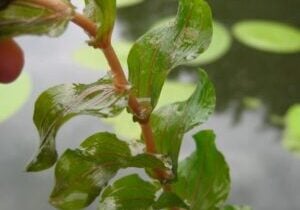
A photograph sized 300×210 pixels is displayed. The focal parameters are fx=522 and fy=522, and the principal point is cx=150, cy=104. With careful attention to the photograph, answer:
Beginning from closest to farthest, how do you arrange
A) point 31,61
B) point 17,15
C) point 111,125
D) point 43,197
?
1. point 17,15
2. point 43,197
3. point 111,125
4. point 31,61

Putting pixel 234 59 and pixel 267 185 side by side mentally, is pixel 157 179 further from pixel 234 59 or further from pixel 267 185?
pixel 234 59

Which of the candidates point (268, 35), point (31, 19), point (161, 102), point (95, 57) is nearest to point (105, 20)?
point (31, 19)

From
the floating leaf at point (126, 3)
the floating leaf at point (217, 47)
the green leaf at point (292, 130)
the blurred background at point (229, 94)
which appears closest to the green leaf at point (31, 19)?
the blurred background at point (229, 94)

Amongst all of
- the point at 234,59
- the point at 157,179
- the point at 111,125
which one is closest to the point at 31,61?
the point at 111,125

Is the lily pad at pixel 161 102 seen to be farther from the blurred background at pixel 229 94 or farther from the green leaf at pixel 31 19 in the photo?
the green leaf at pixel 31 19

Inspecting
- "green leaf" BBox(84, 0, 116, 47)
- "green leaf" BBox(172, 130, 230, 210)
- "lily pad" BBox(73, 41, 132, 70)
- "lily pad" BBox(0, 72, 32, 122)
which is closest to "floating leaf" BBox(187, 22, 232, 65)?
"lily pad" BBox(73, 41, 132, 70)

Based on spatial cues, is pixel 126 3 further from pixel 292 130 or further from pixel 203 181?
pixel 203 181
